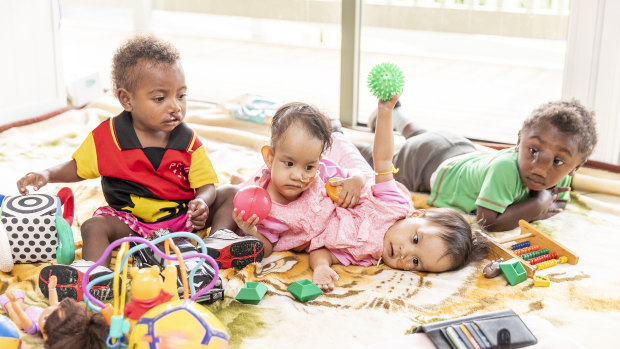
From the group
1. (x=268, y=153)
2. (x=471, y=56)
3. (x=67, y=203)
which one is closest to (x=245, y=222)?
(x=268, y=153)

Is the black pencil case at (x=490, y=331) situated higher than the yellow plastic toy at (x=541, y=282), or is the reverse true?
the black pencil case at (x=490, y=331)

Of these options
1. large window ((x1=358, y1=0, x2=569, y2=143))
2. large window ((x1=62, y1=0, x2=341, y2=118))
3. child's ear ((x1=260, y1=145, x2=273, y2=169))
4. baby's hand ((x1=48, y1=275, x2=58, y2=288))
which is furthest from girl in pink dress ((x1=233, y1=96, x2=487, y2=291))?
large window ((x1=62, y1=0, x2=341, y2=118))

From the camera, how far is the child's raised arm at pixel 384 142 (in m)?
1.63

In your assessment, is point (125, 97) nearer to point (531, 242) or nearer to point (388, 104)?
point (388, 104)

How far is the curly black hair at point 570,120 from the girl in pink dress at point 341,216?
40cm

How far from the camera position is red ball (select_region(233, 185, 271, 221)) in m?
1.61

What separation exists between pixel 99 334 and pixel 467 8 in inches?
78.9

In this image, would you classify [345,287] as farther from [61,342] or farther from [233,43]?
[233,43]

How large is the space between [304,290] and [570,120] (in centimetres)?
88

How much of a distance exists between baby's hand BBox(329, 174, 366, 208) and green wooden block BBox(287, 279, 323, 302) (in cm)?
25

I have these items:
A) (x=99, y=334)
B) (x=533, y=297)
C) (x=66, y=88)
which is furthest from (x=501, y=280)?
(x=66, y=88)

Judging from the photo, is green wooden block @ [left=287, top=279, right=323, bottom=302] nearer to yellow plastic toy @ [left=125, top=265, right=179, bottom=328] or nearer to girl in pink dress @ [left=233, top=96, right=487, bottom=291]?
girl in pink dress @ [left=233, top=96, right=487, bottom=291]

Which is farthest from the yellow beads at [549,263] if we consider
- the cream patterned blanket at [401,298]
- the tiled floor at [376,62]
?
the tiled floor at [376,62]

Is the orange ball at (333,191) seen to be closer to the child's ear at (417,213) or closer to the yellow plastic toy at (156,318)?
the child's ear at (417,213)
